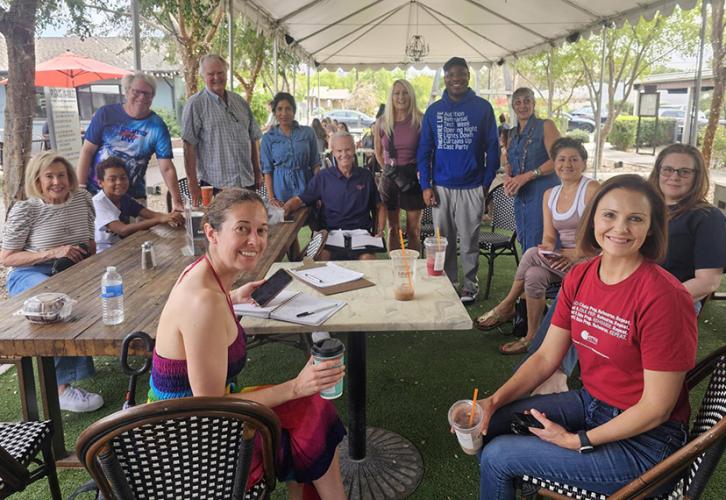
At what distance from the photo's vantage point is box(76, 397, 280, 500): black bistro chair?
1.14 m

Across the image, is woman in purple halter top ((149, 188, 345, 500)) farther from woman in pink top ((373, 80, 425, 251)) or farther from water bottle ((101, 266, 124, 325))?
woman in pink top ((373, 80, 425, 251))

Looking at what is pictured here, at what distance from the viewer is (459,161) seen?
423cm

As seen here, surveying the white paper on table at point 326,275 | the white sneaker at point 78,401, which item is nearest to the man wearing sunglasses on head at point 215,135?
the white sneaker at point 78,401

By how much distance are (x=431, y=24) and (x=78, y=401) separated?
835 centimetres

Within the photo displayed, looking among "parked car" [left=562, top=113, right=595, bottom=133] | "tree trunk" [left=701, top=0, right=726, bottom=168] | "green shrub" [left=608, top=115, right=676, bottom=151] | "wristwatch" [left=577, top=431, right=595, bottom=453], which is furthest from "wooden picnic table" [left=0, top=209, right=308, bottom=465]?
"parked car" [left=562, top=113, right=595, bottom=133]

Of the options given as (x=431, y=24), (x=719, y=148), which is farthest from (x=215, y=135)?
(x=719, y=148)

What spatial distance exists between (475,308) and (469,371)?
1.12 m

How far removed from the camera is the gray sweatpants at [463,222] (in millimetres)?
4281

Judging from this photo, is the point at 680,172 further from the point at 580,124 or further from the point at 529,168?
the point at 580,124

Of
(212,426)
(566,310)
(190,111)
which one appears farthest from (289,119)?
(212,426)

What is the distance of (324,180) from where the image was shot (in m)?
4.00

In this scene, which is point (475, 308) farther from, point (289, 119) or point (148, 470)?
point (148, 470)

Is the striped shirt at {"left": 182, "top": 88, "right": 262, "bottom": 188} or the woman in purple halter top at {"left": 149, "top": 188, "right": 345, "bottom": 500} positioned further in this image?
the striped shirt at {"left": 182, "top": 88, "right": 262, "bottom": 188}

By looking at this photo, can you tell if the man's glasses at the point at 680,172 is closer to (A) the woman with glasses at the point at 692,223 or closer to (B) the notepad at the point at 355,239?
(A) the woman with glasses at the point at 692,223
